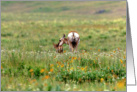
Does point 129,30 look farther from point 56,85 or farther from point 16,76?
point 16,76

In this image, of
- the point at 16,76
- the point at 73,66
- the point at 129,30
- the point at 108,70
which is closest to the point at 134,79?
the point at 108,70

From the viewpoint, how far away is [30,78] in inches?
254

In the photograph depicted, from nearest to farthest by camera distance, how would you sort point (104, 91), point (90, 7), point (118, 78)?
point (104, 91)
point (118, 78)
point (90, 7)

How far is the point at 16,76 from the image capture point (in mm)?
6625

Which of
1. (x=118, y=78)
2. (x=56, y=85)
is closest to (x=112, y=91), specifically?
(x=118, y=78)

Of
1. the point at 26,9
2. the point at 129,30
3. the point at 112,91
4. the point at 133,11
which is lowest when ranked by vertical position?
the point at 112,91

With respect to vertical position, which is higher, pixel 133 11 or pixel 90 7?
pixel 90 7

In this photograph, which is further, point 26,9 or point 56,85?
point 26,9

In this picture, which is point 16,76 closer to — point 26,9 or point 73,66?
point 73,66

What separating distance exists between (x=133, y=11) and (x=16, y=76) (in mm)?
3695

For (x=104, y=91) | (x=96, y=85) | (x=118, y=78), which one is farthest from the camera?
(x=118, y=78)

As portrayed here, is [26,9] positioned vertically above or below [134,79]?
above

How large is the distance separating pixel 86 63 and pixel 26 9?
54.3 m

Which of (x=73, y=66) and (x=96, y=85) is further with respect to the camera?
(x=73, y=66)
